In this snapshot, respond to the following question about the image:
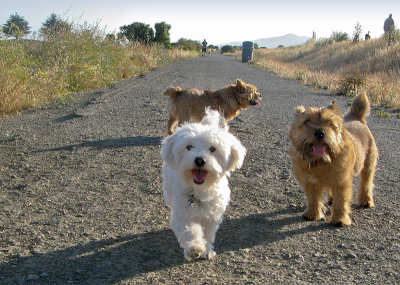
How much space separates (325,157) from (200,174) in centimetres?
141

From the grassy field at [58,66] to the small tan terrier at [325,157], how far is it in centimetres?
809

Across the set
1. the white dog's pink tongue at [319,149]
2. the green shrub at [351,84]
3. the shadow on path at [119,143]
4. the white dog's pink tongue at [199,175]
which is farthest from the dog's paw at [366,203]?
the green shrub at [351,84]

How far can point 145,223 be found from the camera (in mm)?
4426

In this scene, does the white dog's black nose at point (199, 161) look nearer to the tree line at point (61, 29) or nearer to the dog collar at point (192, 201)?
the dog collar at point (192, 201)

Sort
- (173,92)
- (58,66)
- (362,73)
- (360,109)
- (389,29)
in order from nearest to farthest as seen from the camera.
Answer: (360,109) < (173,92) < (58,66) < (362,73) < (389,29)

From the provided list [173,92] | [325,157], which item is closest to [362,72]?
[173,92]

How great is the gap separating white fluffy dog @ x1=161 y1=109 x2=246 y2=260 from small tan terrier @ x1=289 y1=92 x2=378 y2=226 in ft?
2.74

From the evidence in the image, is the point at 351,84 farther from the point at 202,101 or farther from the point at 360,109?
the point at 360,109

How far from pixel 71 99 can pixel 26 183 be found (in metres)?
7.43

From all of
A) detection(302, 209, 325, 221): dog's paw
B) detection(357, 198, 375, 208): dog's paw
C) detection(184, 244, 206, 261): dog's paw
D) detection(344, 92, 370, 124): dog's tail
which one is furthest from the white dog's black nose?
detection(344, 92, 370, 124): dog's tail

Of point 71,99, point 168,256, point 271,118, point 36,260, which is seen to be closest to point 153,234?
point 168,256

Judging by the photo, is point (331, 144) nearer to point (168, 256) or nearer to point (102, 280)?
point (168, 256)

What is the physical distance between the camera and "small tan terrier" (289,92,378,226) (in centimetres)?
421

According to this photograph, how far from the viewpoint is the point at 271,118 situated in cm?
1071
